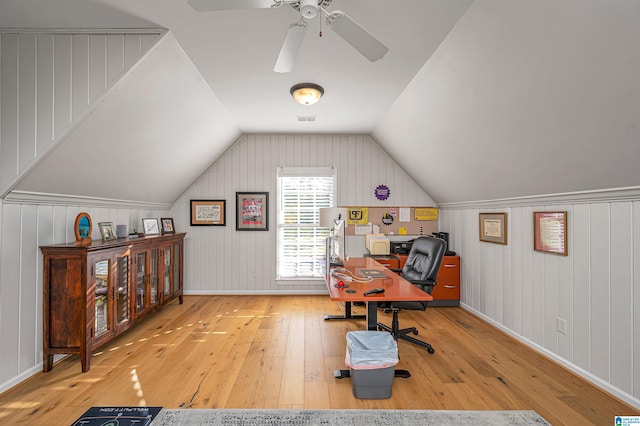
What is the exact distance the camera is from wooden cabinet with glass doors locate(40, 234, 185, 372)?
2578 millimetres

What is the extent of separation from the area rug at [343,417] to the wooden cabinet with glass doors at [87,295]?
1152mm

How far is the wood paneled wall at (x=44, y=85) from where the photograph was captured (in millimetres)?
2289

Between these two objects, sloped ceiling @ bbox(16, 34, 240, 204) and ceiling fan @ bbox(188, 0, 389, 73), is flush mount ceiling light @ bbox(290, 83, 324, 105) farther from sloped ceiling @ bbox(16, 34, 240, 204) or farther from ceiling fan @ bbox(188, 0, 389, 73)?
ceiling fan @ bbox(188, 0, 389, 73)

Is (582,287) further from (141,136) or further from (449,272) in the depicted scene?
(141,136)

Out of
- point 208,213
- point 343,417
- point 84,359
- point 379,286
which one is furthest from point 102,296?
point 379,286

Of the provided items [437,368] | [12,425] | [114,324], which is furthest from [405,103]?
[12,425]

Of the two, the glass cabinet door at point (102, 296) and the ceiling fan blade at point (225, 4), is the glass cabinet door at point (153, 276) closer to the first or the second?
the glass cabinet door at point (102, 296)

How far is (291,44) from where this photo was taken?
178 cm

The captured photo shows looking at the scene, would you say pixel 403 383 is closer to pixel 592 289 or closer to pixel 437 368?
pixel 437 368

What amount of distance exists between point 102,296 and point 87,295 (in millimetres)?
284

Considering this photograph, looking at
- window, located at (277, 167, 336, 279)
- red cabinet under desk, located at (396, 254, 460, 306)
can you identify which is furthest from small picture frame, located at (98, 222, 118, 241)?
red cabinet under desk, located at (396, 254, 460, 306)

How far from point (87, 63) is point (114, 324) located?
228cm

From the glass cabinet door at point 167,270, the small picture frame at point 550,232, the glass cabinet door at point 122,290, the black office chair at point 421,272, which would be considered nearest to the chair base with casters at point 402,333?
the black office chair at point 421,272

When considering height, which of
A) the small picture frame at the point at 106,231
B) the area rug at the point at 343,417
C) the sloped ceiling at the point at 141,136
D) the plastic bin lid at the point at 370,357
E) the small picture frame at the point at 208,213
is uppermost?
the sloped ceiling at the point at 141,136
